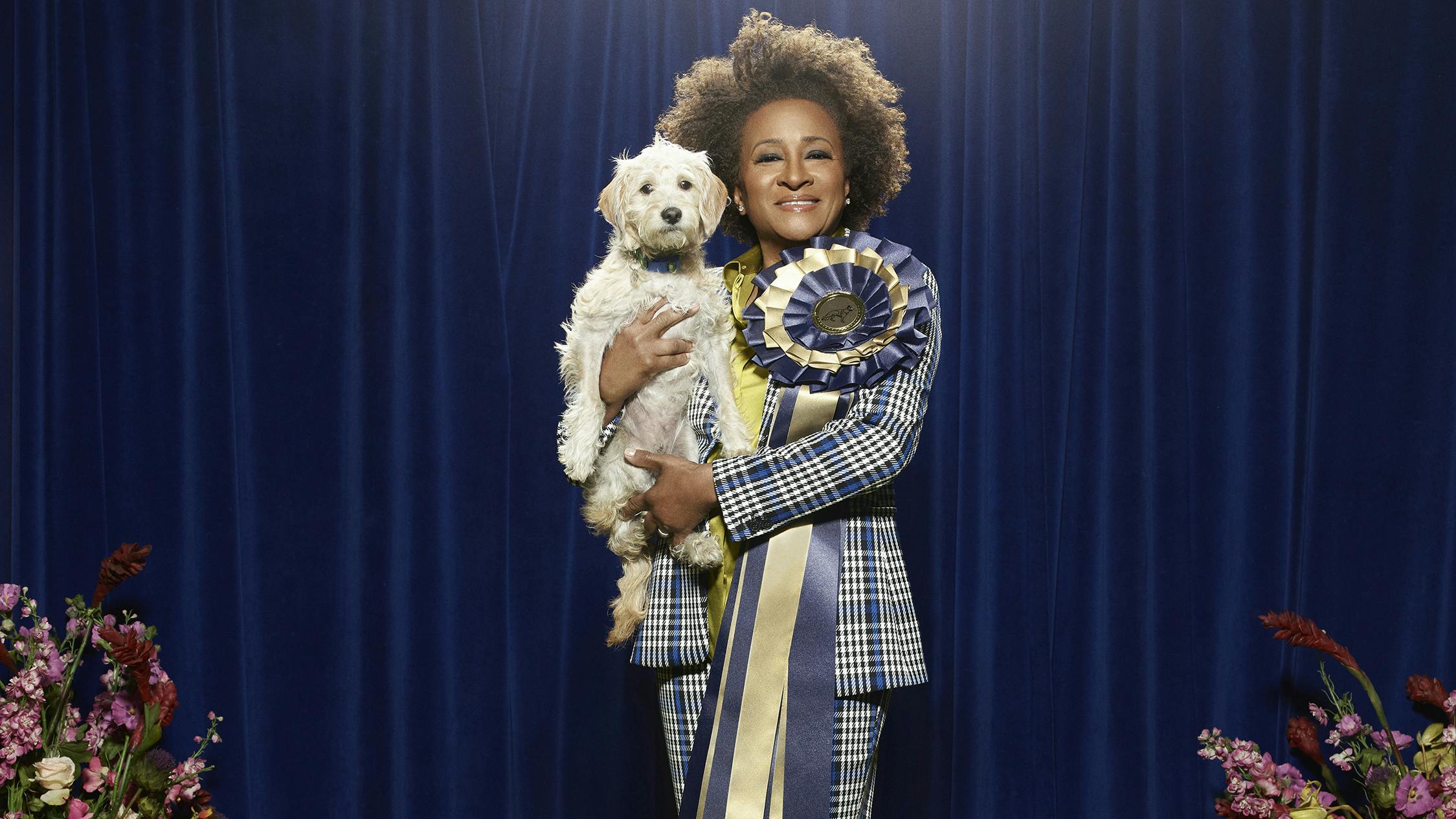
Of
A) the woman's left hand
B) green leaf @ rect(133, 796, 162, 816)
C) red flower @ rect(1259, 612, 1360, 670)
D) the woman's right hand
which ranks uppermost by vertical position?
the woman's right hand

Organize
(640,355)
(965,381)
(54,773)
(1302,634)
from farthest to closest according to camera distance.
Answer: (965,381) → (1302,634) → (54,773) → (640,355)

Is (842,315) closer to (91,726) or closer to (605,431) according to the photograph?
(605,431)

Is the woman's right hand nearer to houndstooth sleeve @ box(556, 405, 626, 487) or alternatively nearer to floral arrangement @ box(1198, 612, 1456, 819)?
houndstooth sleeve @ box(556, 405, 626, 487)

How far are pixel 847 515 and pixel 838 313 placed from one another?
0.31 meters

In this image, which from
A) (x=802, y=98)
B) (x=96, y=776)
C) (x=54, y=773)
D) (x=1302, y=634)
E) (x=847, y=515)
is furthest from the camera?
(x=1302, y=634)

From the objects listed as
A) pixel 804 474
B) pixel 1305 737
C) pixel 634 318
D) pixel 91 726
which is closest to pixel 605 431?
pixel 634 318

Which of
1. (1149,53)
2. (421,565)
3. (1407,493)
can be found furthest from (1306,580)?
(421,565)

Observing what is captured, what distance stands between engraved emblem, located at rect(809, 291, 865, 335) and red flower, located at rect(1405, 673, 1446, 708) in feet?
5.64

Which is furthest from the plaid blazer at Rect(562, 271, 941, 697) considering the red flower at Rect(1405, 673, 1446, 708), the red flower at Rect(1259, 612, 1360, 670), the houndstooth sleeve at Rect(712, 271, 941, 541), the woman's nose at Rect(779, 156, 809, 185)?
the red flower at Rect(1405, 673, 1446, 708)

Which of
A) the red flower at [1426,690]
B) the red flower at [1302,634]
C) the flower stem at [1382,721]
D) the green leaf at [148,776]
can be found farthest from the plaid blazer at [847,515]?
the red flower at [1426,690]

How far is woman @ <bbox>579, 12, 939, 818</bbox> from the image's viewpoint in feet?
5.19

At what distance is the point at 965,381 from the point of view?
2.82 m

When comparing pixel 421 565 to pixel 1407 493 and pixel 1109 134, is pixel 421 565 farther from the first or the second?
pixel 1407 493

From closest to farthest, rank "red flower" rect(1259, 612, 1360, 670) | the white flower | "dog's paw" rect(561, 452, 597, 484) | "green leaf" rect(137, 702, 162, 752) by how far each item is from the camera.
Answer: "dog's paw" rect(561, 452, 597, 484)
the white flower
"green leaf" rect(137, 702, 162, 752)
"red flower" rect(1259, 612, 1360, 670)
